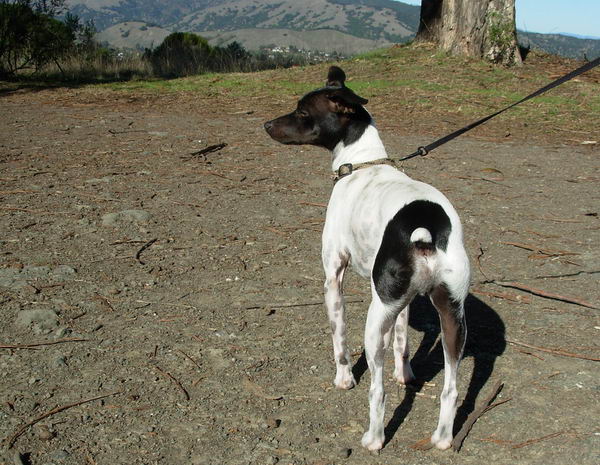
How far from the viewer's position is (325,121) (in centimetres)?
461

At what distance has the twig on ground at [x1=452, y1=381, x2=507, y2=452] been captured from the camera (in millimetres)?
3504

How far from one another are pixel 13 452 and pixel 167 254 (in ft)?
9.15

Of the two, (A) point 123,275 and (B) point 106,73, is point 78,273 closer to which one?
(A) point 123,275

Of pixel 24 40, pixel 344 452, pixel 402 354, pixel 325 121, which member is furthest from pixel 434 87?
pixel 24 40

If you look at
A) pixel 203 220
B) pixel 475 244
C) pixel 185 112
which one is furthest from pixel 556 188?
pixel 185 112

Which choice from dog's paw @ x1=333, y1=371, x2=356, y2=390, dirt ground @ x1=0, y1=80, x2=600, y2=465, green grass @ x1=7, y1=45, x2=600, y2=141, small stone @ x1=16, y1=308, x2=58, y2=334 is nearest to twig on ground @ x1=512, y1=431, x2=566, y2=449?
dirt ground @ x1=0, y1=80, x2=600, y2=465

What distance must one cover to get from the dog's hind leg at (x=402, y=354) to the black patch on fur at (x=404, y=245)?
89 cm

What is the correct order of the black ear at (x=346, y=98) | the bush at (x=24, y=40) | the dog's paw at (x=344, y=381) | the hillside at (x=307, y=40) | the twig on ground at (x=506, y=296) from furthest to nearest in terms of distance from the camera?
the hillside at (x=307, y=40) → the bush at (x=24, y=40) → the twig on ground at (x=506, y=296) → the black ear at (x=346, y=98) → the dog's paw at (x=344, y=381)

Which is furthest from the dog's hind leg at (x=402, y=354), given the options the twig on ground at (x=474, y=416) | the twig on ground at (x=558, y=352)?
the twig on ground at (x=558, y=352)

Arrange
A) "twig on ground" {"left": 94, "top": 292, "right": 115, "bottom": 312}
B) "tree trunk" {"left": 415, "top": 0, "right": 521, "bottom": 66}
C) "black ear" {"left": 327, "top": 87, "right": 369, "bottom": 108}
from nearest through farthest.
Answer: "black ear" {"left": 327, "top": 87, "right": 369, "bottom": 108}
"twig on ground" {"left": 94, "top": 292, "right": 115, "bottom": 312}
"tree trunk" {"left": 415, "top": 0, "right": 521, "bottom": 66}

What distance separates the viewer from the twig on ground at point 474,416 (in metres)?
3.50

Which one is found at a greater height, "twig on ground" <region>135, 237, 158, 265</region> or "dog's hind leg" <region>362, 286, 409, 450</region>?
"dog's hind leg" <region>362, 286, 409, 450</region>

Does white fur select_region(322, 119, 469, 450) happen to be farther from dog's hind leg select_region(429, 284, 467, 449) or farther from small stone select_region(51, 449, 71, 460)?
small stone select_region(51, 449, 71, 460)

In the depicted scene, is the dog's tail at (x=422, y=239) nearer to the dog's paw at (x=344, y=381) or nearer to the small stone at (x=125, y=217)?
the dog's paw at (x=344, y=381)
